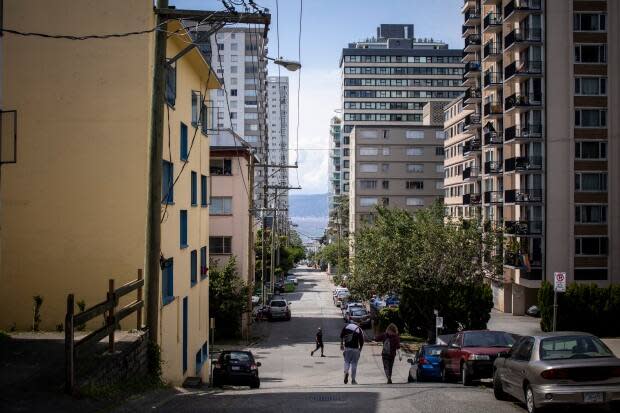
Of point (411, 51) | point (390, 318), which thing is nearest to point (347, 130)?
point (411, 51)

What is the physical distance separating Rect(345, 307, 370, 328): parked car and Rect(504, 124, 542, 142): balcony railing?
57.8 feet

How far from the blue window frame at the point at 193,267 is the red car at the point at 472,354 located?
1130 centimetres

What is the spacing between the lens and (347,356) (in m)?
18.9

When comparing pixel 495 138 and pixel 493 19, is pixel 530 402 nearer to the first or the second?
pixel 495 138

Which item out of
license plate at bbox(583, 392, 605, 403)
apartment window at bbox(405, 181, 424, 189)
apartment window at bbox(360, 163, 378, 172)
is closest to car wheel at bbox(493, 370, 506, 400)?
license plate at bbox(583, 392, 605, 403)

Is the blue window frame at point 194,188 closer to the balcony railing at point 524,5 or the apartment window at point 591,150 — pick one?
the apartment window at point 591,150

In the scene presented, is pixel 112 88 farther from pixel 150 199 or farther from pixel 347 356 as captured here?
pixel 347 356

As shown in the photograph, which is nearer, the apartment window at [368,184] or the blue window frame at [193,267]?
the blue window frame at [193,267]

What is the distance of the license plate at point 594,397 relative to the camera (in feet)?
32.1

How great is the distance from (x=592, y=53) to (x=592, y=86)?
7.81ft

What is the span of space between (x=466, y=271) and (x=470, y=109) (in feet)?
112

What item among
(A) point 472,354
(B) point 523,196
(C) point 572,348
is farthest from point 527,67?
(C) point 572,348

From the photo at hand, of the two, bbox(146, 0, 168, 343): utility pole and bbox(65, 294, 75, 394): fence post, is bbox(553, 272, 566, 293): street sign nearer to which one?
bbox(146, 0, 168, 343): utility pole

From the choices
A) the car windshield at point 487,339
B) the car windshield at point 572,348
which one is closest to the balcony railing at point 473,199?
the car windshield at point 487,339
